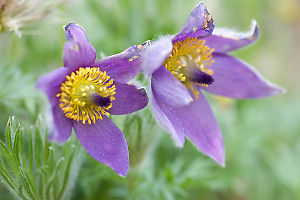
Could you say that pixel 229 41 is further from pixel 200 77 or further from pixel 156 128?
pixel 156 128

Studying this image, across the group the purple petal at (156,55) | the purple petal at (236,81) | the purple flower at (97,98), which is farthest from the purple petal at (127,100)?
the purple petal at (236,81)

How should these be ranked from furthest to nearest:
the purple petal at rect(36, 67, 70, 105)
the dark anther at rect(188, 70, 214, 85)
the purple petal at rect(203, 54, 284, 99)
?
the purple petal at rect(203, 54, 284, 99) < the dark anther at rect(188, 70, 214, 85) < the purple petal at rect(36, 67, 70, 105)

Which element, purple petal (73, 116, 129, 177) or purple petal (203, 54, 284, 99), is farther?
purple petal (203, 54, 284, 99)

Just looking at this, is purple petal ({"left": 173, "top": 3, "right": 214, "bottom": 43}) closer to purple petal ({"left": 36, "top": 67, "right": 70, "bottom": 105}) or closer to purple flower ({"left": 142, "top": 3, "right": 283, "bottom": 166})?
purple flower ({"left": 142, "top": 3, "right": 283, "bottom": 166})

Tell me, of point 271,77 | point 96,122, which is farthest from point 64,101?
point 271,77

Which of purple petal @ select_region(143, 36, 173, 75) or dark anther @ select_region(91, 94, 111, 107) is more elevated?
purple petal @ select_region(143, 36, 173, 75)

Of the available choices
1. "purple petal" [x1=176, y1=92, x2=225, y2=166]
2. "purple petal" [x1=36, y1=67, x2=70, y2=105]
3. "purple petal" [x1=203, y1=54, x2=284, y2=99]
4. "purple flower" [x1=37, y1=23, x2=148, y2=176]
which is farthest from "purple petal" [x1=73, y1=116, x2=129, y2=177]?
"purple petal" [x1=203, y1=54, x2=284, y2=99]
